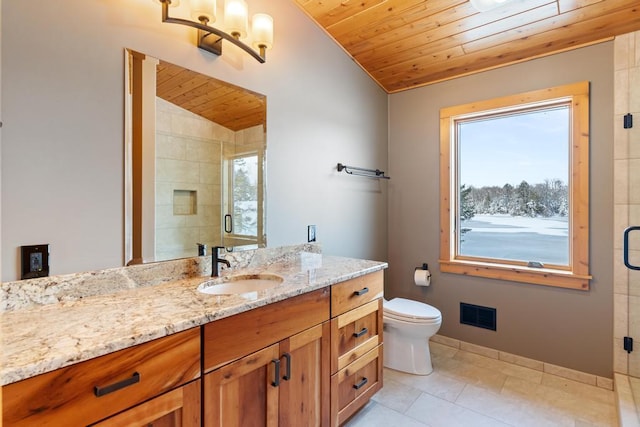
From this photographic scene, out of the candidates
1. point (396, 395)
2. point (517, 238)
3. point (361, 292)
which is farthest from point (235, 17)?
point (517, 238)

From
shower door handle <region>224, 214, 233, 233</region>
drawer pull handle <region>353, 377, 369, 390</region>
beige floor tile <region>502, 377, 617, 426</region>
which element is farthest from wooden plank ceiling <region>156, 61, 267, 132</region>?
beige floor tile <region>502, 377, 617, 426</region>

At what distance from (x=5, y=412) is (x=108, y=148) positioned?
97cm

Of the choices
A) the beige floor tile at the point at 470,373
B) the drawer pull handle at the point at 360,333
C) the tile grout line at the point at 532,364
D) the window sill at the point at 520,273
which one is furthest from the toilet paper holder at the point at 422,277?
the drawer pull handle at the point at 360,333

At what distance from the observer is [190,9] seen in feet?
4.90

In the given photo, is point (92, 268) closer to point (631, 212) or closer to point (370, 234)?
point (370, 234)

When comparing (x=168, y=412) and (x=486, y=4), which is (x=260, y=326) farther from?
(x=486, y=4)

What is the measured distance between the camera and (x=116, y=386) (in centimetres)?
85

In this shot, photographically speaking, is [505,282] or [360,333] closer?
[360,333]

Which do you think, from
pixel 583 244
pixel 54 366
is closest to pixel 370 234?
pixel 583 244

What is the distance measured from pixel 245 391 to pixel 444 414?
4.43 ft

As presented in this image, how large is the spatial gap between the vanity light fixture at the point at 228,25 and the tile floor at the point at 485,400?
2.21 m

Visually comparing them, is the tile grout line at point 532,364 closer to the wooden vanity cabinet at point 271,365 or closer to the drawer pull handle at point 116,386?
the wooden vanity cabinet at point 271,365

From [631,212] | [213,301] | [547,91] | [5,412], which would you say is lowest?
[5,412]

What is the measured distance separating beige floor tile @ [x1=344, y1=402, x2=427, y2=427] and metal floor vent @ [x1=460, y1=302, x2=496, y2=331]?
3.78ft
